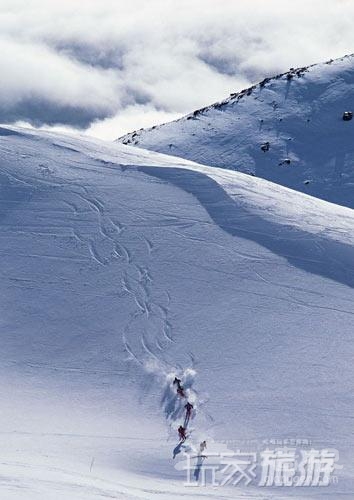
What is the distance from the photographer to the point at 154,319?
1075 inches

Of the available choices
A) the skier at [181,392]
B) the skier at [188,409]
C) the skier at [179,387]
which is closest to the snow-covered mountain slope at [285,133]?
the skier at [179,387]

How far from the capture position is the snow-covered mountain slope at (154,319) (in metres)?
21.4

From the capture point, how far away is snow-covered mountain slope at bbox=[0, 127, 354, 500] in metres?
21.4

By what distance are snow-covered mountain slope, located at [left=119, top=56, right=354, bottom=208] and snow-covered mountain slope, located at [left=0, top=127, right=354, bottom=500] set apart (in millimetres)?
36726

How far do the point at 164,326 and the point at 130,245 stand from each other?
17.8 ft

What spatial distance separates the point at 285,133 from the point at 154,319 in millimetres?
56300

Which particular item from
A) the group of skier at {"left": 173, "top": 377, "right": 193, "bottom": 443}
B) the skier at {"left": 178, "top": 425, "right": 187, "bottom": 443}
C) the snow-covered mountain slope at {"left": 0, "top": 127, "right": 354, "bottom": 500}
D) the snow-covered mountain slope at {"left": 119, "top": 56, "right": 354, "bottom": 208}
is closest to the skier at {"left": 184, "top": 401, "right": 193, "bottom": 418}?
the group of skier at {"left": 173, "top": 377, "right": 193, "bottom": 443}

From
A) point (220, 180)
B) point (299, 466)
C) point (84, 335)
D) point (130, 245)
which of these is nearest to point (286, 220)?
point (220, 180)

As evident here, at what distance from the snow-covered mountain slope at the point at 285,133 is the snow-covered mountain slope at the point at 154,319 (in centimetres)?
3673

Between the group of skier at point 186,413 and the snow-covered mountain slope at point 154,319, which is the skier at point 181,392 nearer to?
the group of skier at point 186,413

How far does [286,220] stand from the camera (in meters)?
33.5

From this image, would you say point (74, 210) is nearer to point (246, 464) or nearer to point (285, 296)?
point (285, 296)

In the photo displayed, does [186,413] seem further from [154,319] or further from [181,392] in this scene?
[154,319]

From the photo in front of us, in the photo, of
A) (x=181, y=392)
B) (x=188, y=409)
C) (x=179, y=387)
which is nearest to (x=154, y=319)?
(x=179, y=387)
